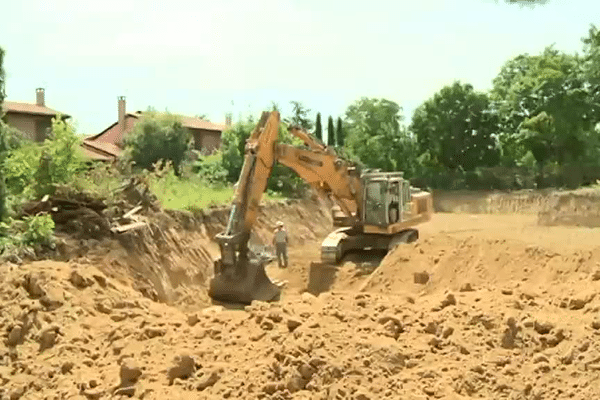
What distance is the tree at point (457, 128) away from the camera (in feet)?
97.5

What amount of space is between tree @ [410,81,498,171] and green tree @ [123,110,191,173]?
10172 millimetres

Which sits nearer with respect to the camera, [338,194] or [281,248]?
[338,194]

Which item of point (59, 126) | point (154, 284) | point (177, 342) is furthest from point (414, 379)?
point (59, 126)

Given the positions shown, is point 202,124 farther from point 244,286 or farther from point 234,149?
point 244,286

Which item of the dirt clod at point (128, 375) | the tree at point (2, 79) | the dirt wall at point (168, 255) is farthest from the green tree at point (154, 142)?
the dirt clod at point (128, 375)

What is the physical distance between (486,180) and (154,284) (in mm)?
21277

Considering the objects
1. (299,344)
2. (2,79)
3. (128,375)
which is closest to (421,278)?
(299,344)

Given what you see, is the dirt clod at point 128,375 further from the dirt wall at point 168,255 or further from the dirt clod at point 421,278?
the dirt clod at point 421,278

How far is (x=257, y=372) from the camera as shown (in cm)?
500

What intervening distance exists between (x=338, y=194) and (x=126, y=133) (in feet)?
59.4

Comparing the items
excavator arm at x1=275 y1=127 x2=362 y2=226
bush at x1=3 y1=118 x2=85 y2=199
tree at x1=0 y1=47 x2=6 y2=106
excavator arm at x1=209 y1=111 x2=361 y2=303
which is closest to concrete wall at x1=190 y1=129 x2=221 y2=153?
bush at x1=3 y1=118 x2=85 y2=199

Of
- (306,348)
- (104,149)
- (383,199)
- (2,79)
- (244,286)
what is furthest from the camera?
(104,149)

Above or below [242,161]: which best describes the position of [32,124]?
above

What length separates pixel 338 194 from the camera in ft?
45.6
